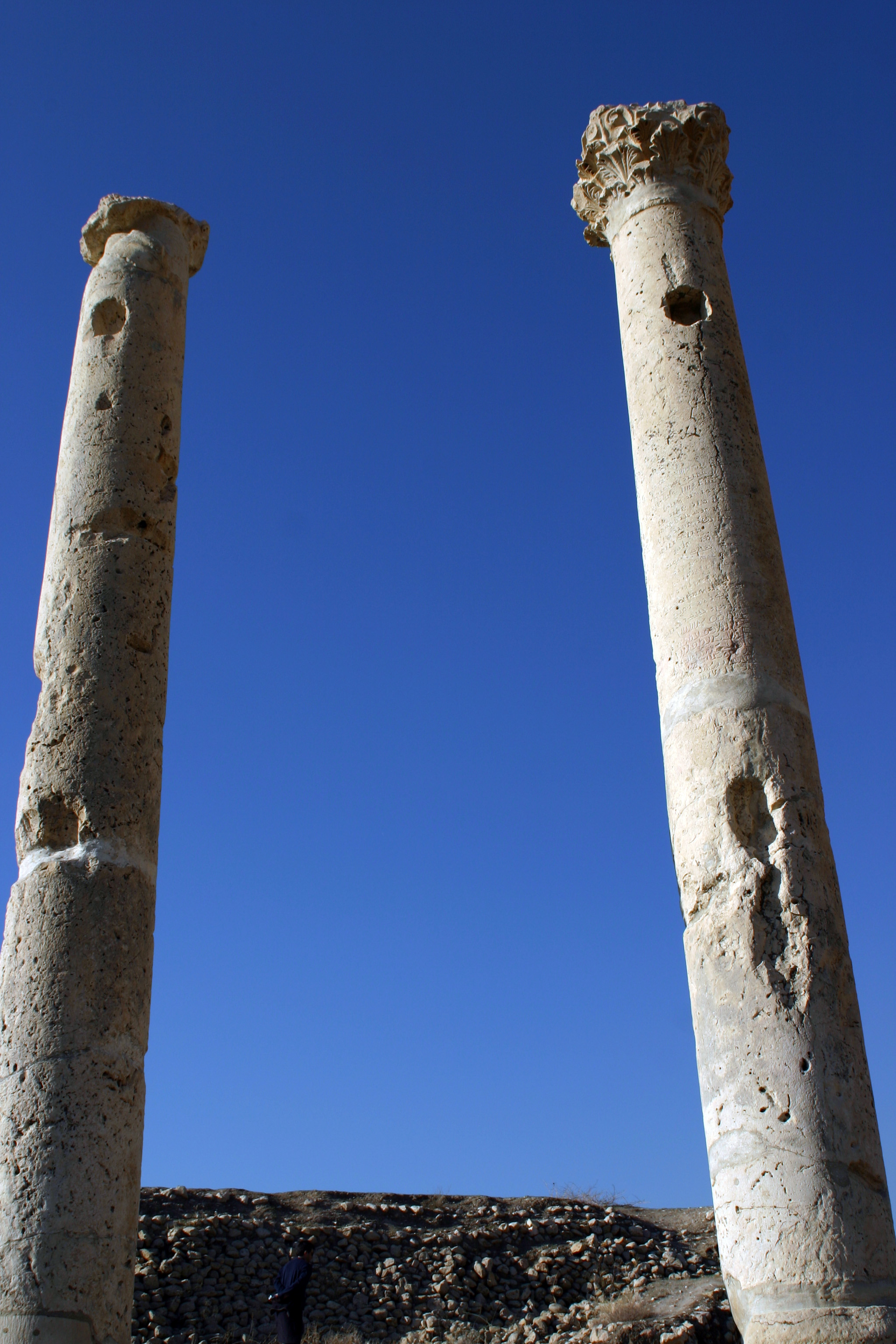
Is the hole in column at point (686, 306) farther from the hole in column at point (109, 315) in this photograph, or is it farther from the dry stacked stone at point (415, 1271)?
the dry stacked stone at point (415, 1271)

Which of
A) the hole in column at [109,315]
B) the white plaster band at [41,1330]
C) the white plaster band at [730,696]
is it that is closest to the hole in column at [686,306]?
the white plaster band at [730,696]

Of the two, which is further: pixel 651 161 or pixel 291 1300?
pixel 291 1300

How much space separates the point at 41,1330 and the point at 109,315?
7.22 m

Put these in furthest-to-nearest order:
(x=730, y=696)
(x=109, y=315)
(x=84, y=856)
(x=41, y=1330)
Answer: (x=109, y=315) < (x=84, y=856) < (x=730, y=696) < (x=41, y=1330)

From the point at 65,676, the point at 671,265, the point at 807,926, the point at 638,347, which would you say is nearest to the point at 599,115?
the point at 671,265

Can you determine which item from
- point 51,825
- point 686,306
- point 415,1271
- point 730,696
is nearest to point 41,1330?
A: point 51,825

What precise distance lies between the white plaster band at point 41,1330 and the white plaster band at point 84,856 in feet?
7.74

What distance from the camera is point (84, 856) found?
7113 millimetres

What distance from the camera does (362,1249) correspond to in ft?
50.7

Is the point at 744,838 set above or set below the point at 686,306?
below

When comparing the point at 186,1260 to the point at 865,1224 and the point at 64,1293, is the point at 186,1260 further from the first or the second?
the point at 865,1224

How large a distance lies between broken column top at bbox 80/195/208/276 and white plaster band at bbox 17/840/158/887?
5733 millimetres

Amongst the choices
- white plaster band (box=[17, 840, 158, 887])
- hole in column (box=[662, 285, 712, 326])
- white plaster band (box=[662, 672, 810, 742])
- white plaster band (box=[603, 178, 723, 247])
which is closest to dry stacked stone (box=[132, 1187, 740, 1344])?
white plaster band (box=[17, 840, 158, 887])

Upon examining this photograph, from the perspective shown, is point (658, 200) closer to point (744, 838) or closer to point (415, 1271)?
point (744, 838)
